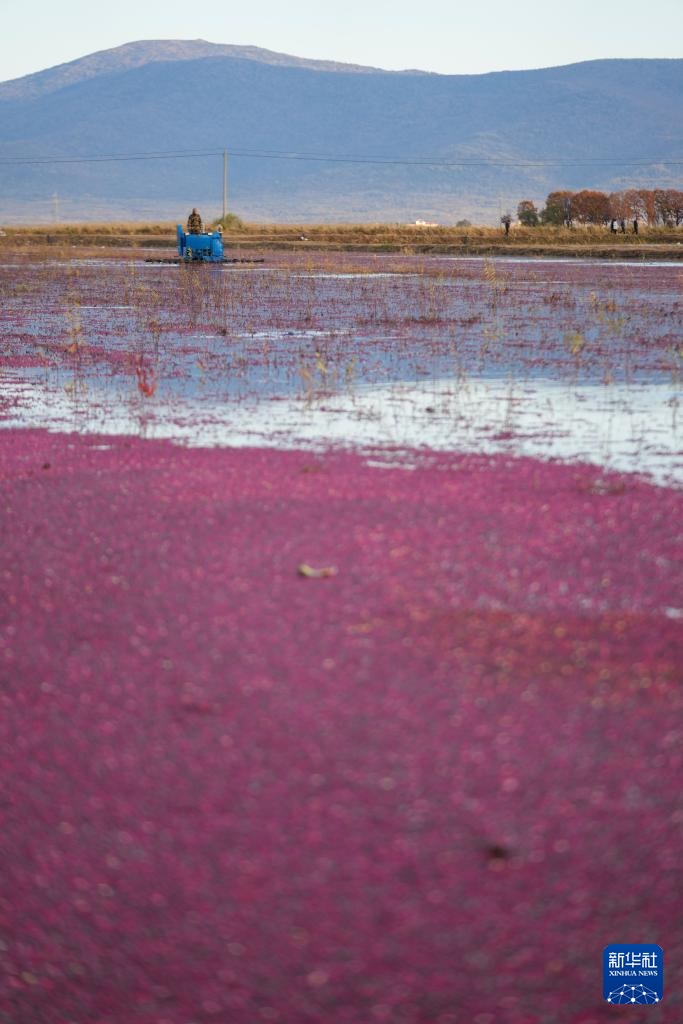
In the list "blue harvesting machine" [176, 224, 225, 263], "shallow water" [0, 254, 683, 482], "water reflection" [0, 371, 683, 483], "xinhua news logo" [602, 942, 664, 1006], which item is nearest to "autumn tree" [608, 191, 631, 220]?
"blue harvesting machine" [176, 224, 225, 263]

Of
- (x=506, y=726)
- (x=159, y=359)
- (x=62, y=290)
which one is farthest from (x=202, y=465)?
(x=62, y=290)

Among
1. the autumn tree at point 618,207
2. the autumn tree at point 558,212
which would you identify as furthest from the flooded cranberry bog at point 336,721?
the autumn tree at point 618,207

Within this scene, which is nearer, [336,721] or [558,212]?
[336,721]

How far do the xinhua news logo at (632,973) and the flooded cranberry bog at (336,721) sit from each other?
1.6 inches

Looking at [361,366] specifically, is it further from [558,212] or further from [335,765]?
[558,212]

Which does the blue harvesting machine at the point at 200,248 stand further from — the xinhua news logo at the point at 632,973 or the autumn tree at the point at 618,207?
the autumn tree at the point at 618,207

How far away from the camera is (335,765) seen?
15.3 ft

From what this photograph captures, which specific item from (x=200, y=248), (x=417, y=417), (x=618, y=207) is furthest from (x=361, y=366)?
(x=618, y=207)

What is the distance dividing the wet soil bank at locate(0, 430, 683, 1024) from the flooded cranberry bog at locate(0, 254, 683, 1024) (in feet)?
0.04

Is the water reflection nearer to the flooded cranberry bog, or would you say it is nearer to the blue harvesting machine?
the flooded cranberry bog

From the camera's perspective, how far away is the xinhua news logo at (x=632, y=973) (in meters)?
3.49

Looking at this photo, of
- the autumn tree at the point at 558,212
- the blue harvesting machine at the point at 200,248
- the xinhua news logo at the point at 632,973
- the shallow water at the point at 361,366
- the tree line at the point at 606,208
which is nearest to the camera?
the xinhua news logo at the point at 632,973

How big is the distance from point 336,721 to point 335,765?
0.37 metres

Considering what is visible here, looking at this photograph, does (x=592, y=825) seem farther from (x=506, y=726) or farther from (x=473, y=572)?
(x=473, y=572)
